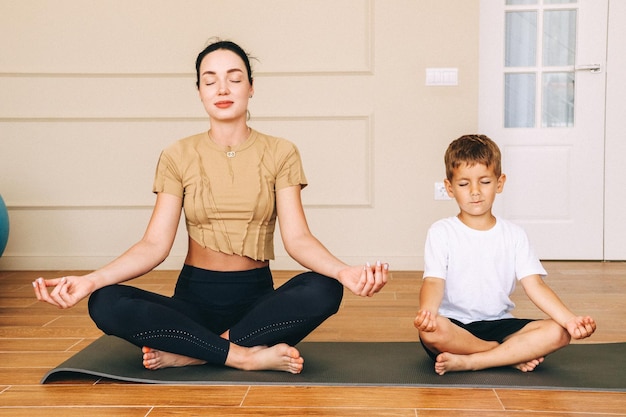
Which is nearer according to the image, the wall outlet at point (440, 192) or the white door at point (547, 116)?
the wall outlet at point (440, 192)

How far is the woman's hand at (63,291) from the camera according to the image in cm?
157

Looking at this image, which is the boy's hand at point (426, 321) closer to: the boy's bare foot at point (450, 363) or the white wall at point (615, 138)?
the boy's bare foot at point (450, 363)

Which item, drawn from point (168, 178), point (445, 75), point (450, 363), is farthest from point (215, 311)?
point (445, 75)

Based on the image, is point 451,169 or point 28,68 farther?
point 28,68

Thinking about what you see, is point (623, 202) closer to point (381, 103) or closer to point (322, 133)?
point (381, 103)

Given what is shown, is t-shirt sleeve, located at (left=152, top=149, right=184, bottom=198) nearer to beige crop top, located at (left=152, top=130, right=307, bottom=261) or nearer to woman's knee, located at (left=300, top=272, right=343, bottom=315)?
beige crop top, located at (left=152, top=130, right=307, bottom=261)

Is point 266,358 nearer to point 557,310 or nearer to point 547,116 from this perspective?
point 557,310

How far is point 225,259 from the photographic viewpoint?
193cm

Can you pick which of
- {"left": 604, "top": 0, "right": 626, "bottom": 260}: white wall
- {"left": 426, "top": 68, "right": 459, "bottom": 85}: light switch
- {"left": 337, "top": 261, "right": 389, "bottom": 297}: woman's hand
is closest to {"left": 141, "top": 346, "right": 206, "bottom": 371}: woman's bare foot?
{"left": 337, "top": 261, "right": 389, "bottom": 297}: woman's hand

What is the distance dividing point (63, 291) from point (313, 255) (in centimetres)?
60

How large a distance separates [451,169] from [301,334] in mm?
566

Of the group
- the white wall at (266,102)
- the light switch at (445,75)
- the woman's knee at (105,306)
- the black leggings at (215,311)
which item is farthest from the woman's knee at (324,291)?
the light switch at (445,75)

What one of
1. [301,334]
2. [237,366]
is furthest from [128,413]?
[301,334]

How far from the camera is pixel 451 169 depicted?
6.18 feet
